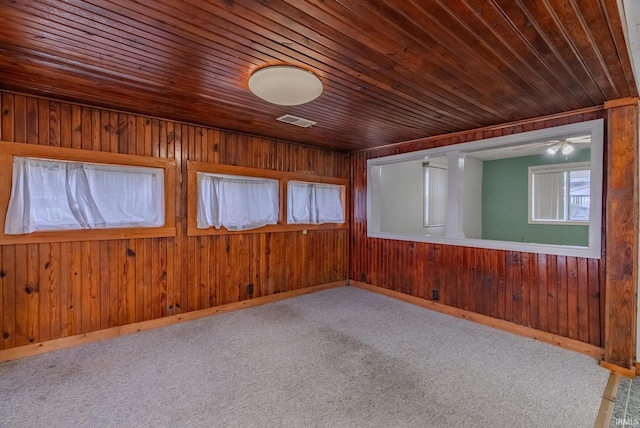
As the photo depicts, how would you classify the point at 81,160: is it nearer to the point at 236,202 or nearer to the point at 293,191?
the point at 236,202

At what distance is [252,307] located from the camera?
409cm

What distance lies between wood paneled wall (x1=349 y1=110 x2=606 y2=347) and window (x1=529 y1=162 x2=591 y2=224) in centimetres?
322

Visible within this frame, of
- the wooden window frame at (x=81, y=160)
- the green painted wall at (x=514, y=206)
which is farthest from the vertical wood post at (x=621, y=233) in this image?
the wooden window frame at (x=81, y=160)

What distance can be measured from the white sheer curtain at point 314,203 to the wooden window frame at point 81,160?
1.64m

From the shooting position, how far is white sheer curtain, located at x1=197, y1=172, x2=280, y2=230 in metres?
3.68

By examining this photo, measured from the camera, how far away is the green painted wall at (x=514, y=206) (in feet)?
18.3

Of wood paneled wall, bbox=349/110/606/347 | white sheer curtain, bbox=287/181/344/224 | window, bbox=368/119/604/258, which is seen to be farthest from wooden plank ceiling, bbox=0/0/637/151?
white sheer curtain, bbox=287/181/344/224

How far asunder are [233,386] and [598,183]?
142 inches

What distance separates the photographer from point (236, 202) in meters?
3.92

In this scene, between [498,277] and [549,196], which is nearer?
[498,277]

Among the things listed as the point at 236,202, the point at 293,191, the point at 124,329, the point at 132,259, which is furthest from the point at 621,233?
the point at 124,329

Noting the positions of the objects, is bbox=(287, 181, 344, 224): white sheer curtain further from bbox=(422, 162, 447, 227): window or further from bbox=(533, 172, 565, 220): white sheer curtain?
bbox=(533, 172, 565, 220): white sheer curtain

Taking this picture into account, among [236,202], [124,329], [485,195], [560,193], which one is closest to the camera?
[124,329]

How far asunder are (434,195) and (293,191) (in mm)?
3336
